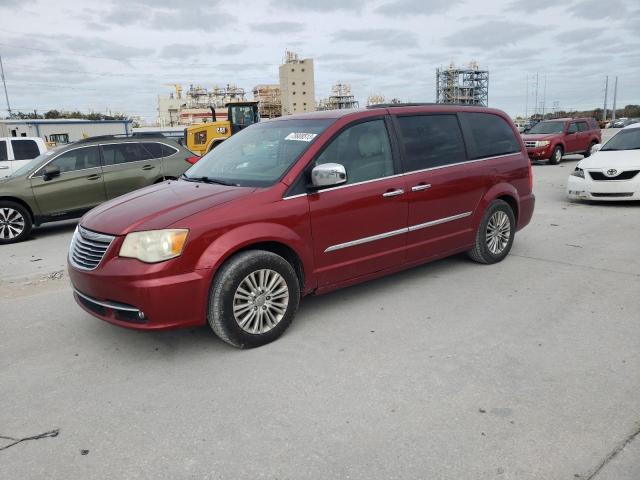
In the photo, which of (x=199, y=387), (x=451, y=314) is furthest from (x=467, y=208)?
(x=199, y=387)

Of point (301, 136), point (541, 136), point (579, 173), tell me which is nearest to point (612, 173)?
point (579, 173)

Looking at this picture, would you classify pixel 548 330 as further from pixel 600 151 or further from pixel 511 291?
pixel 600 151

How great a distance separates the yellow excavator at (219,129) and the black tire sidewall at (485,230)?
17783mm

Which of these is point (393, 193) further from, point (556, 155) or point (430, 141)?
point (556, 155)

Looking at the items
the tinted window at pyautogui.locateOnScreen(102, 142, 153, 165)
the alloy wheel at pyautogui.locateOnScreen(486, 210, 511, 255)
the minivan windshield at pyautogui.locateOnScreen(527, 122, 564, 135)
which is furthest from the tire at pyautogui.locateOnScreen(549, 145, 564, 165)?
the tinted window at pyautogui.locateOnScreen(102, 142, 153, 165)

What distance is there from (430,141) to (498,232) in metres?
1.56

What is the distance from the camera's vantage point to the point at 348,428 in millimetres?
2840

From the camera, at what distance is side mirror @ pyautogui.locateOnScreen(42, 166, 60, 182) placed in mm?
8984

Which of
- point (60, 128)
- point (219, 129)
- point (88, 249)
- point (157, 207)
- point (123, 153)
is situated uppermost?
point (60, 128)

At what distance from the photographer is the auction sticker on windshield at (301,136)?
14.5 ft

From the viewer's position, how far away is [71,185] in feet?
30.0

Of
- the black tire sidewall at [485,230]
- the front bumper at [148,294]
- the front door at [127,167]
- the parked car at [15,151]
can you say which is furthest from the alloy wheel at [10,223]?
the black tire sidewall at [485,230]

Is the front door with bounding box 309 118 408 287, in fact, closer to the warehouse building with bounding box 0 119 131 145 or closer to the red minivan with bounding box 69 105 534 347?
the red minivan with bounding box 69 105 534 347

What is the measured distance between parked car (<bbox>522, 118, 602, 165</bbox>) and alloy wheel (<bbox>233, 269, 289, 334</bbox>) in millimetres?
17254
